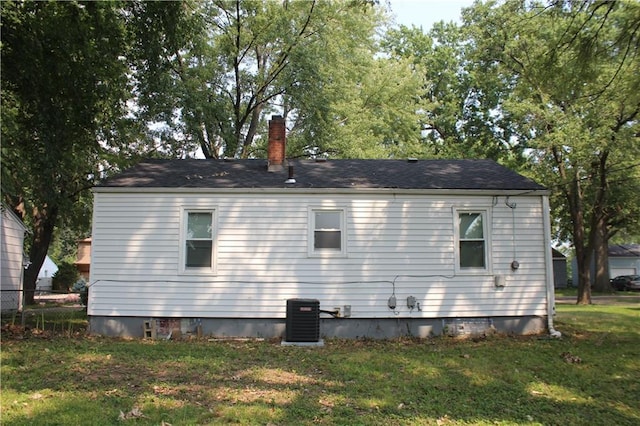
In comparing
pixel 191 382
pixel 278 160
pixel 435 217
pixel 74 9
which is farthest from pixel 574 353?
pixel 74 9

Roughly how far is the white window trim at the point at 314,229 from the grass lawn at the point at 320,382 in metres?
1.90

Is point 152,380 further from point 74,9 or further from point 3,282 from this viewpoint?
point 3,282

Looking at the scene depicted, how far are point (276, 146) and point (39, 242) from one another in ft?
44.8

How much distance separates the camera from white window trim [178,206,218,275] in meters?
10.6

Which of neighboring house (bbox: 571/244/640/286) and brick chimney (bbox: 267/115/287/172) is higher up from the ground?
brick chimney (bbox: 267/115/287/172)

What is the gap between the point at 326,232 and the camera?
1079cm

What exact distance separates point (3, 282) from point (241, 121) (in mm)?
10846

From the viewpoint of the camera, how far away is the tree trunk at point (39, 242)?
1984 centimetres

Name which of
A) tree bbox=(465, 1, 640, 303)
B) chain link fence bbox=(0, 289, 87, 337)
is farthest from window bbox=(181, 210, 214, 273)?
tree bbox=(465, 1, 640, 303)

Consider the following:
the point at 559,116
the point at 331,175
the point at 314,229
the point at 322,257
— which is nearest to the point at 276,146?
the point at 331,175

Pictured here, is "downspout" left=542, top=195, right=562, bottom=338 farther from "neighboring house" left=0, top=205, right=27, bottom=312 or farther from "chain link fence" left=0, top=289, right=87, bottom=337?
"neighboring house" left=0, top=205, right=27, bottom=312

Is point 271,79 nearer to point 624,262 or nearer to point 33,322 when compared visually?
point 33,322

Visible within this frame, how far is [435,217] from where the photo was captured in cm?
1091

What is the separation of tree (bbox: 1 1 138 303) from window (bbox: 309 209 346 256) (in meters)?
5.71
